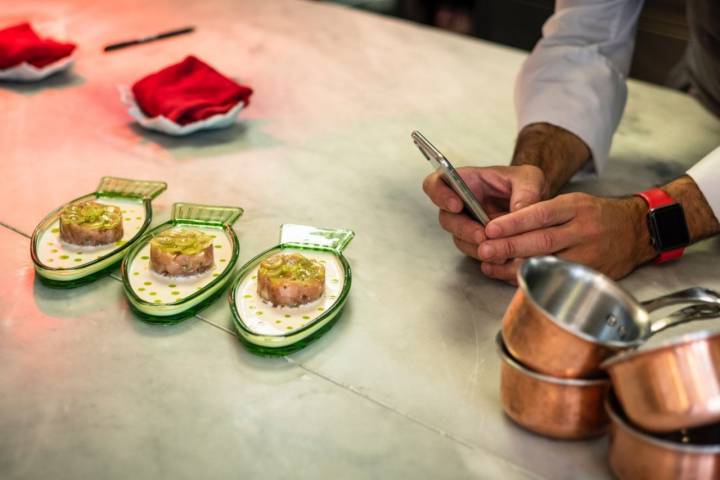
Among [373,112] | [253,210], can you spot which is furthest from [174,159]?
[373,112]

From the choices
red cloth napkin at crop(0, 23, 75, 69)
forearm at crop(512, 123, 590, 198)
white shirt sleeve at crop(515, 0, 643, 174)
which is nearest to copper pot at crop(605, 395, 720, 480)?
forearm at crop(512, 123, 590, 198)

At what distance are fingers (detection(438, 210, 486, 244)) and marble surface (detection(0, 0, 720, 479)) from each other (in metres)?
0.06

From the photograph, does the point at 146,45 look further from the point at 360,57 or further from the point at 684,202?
the point at 684,202

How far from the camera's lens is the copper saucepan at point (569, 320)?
0.89 metres

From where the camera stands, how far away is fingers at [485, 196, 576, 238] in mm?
1239

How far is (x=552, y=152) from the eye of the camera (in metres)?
1.61

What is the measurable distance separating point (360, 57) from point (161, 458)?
1.52 meters

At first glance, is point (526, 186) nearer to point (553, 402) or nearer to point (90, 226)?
point (553, 402)

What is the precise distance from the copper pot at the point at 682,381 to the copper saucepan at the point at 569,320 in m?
0.07

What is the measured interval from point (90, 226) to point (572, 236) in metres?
0.76

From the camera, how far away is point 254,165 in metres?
1.67

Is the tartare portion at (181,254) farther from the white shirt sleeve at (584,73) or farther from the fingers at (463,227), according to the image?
the white shirt sleeve at (584,73)

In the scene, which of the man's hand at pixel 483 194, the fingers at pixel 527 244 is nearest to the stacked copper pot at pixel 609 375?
the fingers at pixel 527 244

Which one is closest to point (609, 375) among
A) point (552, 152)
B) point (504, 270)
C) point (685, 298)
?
point (685, 298)
